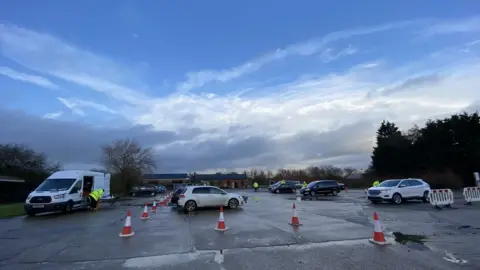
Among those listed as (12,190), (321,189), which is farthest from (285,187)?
(12,190)

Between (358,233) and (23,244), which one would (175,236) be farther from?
(358,233)

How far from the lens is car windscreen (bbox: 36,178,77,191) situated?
20.8m

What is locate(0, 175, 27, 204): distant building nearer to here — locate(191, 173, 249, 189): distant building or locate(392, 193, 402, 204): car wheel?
locate(392, 193, 402, 204): car wheel

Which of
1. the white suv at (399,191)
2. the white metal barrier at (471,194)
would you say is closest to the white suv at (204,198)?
the white suv at (399,191)

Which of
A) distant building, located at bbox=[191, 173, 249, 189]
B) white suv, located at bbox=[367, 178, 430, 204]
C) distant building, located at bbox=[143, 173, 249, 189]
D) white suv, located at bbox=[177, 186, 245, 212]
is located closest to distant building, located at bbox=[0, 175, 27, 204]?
white suv, located at bbox=[177, 186, 245, 212]

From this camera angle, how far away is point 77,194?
22.0 metres

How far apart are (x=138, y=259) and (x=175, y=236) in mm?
3237

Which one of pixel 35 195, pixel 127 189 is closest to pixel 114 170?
pixel 127 189

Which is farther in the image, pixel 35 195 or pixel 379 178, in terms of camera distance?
pixel 379 178

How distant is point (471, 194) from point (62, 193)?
25.5 meters

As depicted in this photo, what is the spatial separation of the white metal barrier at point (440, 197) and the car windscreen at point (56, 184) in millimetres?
21674

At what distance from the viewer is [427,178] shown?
167 feet

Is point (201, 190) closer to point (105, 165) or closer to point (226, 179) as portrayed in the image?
point (105, 165)

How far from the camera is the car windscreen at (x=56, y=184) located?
20.8 meters
